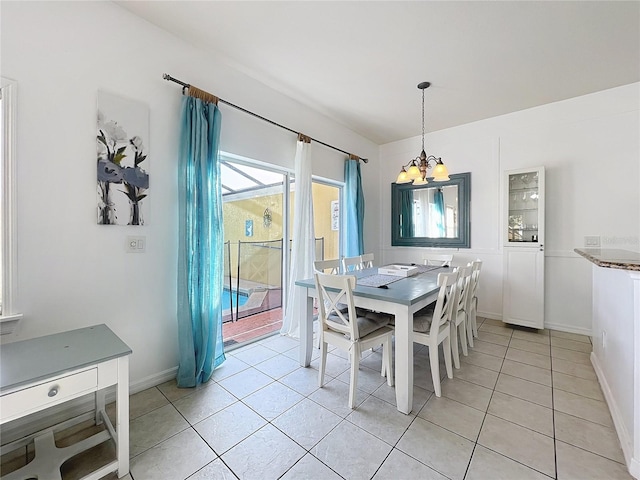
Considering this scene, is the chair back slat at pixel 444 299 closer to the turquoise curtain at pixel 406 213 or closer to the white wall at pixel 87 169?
the white wall at pixel 87 169

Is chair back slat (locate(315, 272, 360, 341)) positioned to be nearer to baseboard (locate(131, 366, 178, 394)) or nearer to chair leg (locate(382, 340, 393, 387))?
chair leg (locate(382, 340, 393, 387))

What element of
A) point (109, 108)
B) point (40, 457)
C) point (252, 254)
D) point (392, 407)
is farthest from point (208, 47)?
point (392, 407)

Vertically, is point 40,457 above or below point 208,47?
below

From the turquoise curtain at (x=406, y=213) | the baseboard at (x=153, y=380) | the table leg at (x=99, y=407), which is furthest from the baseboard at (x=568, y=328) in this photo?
the table leg at (x=99, y=407)

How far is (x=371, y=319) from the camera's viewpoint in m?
2.23

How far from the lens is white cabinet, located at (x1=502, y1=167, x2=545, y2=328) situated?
3244mm

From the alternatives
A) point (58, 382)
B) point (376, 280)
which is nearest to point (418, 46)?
point (376, 280)

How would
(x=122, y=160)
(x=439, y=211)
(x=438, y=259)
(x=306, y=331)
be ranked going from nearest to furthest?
(x=122, y=160)
(x=306, y=331)
(x=438, y=259)
(x=439, y=211)

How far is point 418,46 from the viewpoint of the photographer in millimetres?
2301

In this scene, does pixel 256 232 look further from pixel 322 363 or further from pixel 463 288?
pixel 463 288

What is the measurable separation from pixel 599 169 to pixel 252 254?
406 cm

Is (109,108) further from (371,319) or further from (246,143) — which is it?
(371,319)

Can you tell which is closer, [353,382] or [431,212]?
[353,382]

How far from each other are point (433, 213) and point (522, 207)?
1146 mm
